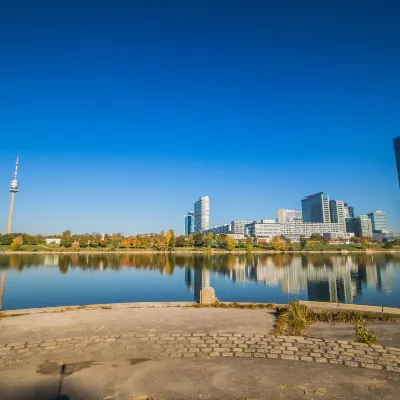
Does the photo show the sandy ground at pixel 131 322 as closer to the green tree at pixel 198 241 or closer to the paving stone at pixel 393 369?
the paving stone at pixel 393 369

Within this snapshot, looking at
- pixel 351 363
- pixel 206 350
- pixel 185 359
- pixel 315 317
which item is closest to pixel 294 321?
pixel 315 317

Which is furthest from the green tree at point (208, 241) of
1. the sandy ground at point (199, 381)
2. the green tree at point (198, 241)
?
the sandy ground at point (199, 381)

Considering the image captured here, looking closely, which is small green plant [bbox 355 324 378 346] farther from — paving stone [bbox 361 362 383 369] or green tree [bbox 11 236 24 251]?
green tree [bbox 11 236 24 251]

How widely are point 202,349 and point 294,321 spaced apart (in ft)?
13.0

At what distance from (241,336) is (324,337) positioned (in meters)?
2.60

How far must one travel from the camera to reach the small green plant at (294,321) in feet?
32.6

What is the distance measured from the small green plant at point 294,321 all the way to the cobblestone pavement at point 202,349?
0.59m

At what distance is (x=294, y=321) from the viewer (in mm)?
10703

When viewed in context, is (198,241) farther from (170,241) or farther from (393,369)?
(393,369)

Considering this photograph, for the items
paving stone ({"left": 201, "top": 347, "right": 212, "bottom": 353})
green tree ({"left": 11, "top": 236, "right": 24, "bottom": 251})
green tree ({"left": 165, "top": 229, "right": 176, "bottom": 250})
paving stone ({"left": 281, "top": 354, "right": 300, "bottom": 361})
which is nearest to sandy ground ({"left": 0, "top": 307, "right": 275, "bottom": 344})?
paving stone ({"left": 201, "top": 347, "right": 212, "bottom": 353})

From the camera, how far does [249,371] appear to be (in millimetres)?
7066

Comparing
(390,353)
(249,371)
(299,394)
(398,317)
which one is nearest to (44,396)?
(249,371)

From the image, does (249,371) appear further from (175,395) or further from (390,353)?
(390,353)

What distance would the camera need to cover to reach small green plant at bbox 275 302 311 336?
9.92 meters
